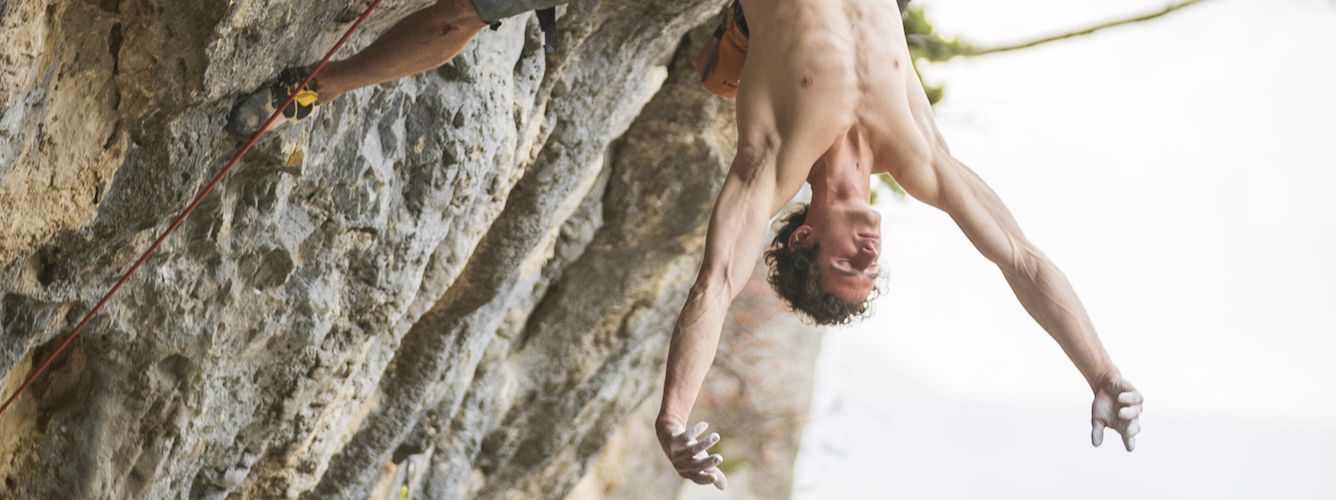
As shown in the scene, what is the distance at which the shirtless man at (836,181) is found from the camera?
115 inches

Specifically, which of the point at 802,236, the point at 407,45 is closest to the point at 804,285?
the point at 802,236

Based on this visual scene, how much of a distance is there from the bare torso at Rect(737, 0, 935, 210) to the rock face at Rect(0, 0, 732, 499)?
805 millimetres

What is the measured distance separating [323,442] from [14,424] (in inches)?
48.8

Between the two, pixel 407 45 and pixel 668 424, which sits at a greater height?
pixel 407 45

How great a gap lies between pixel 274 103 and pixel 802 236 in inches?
43.4

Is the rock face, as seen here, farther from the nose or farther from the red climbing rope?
the nose

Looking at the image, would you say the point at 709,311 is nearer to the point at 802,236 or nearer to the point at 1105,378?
the point at 802,236

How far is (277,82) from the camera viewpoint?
2961 millimetres

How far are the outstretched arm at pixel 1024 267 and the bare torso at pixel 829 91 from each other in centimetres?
3

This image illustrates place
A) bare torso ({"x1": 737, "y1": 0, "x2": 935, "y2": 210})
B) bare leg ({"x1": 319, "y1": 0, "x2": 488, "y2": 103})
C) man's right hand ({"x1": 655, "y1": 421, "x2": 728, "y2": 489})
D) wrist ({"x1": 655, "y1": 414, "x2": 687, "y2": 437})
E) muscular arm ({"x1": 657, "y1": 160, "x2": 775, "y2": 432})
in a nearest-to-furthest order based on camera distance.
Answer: man's right hand ({"x1": 655, "y1": 421, "x2": 728, "y2": 489}) < wrist ({"x1": 655, "y1": 414, "x2": 687, "y2": 437}) < muscular arm ({"x1": 657, "y1": 160, "x2": 775, "y2": 432}) < bare leg ({"x1": 319, "y1": 0, "x2": 488, "y2": 103}) < bare torso ({"x1": 737, "y1": 0, "x2": 935, "y2": 210})

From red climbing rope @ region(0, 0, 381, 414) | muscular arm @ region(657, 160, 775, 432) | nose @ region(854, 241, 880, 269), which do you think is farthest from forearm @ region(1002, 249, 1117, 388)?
red climbing rope @ region(0, 0, 381, 414)

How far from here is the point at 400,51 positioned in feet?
9.80

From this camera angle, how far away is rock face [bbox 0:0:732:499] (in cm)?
266

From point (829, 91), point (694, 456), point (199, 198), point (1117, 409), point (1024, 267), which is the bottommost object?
point (1117, 409)
